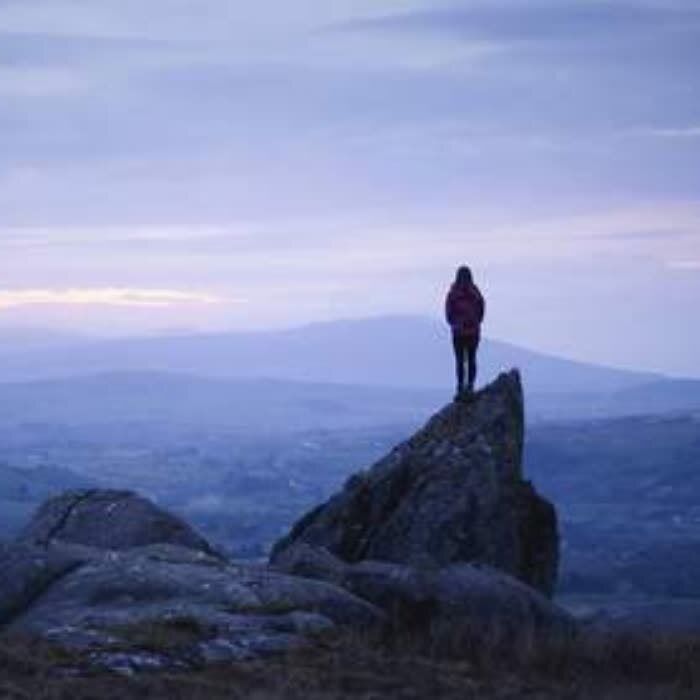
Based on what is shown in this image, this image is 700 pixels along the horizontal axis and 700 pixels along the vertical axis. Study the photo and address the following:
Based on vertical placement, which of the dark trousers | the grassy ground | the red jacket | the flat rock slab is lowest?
the grassy ground

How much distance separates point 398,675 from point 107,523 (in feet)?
32.2

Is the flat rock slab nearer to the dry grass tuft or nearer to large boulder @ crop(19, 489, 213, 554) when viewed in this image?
the dry grass tuft

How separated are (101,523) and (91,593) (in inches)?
254

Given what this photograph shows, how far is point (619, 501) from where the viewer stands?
14700cm

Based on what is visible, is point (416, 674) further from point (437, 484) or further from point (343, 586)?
point (437, 484)

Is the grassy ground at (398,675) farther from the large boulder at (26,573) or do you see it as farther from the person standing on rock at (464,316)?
the person standing on rock at (464,316)

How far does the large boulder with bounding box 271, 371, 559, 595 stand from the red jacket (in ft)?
4.22

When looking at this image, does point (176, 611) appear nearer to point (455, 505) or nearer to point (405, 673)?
point (405, 673)

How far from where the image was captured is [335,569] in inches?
821

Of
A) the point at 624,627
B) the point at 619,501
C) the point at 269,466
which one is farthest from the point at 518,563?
the point at 269,466

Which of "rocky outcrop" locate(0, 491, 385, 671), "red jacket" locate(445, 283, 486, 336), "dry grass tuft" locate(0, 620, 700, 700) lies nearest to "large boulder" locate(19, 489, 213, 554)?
"rocky outcrop" locate(0, 491, 385, 671)

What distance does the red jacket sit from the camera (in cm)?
2858

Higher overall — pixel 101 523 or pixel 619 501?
pixel 101 523

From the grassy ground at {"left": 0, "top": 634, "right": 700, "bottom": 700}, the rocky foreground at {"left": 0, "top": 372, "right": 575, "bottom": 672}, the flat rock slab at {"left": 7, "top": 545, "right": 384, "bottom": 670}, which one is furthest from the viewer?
the rocky foreground at {"left": 0, "top": 372, "right": 575, "bottom": 672}
